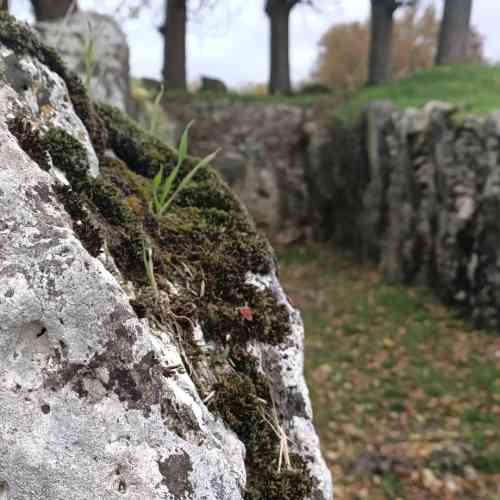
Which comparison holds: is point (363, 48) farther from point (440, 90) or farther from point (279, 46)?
point (440, 90)

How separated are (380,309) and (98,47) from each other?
5.64m

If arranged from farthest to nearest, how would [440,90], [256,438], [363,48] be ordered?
[363,48], [440,90], [256,438]

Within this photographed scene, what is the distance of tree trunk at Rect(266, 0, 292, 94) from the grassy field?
21.8 ft

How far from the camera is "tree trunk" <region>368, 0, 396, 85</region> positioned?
13078 millimetres

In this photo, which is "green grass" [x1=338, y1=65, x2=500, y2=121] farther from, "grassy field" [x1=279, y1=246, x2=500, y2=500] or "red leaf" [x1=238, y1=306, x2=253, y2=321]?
"red leaf" [x1=238, y1=306, x2=253, y2=321]

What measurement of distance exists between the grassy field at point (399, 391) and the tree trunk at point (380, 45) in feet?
20.3

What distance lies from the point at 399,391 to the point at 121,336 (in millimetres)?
5459

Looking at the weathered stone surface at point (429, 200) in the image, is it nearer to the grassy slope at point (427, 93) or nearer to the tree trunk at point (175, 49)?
the grassy slope at point (427, 93)

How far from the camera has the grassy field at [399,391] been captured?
440cm

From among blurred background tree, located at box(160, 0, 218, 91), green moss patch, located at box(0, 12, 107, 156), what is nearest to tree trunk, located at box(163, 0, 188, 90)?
blurred background tree, located at box(160, 0, 218, 91)

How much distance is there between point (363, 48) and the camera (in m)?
19.9

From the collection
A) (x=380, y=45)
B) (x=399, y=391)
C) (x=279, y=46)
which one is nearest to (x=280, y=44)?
(x=279, y=46)

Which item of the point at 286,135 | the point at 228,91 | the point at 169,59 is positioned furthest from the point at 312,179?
the point at 169,59

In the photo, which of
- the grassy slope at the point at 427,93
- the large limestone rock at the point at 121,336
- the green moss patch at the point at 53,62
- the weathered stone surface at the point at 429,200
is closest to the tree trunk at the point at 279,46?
the grassy slope at the point at 427,93
